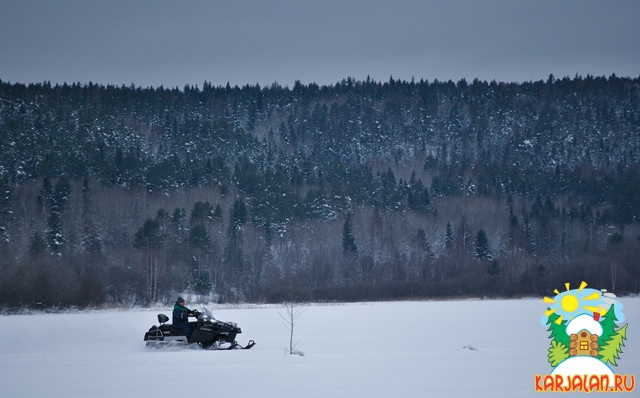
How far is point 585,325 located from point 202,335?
43.5ft

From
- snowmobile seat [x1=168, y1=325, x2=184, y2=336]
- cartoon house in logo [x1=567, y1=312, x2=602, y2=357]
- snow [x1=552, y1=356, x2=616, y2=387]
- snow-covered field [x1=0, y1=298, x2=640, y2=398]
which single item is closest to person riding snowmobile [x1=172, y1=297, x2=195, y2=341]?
snowmobile seat [x1=168, y1=325, x2=184, y2=336]

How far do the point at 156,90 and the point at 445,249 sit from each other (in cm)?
8402

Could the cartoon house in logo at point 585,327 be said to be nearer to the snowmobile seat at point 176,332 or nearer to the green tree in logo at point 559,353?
the green tree in logo at point 559,353

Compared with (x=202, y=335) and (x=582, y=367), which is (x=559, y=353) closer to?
(x=582, y=367)

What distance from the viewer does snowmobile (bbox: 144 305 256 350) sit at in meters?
24.6

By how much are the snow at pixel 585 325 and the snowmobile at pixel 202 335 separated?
12.1 metres

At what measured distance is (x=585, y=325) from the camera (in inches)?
578

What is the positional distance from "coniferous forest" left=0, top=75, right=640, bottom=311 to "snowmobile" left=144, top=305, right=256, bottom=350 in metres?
33.7

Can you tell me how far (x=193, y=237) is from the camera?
101 metres

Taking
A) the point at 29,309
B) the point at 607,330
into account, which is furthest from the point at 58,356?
the point at 29,309

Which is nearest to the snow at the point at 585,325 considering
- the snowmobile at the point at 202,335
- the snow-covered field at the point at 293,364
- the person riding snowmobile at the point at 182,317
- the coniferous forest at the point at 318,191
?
the snow-covered field at the point at 293,364

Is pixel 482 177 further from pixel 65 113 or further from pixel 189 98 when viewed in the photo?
pixel 65 113

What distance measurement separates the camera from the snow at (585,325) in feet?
48.0

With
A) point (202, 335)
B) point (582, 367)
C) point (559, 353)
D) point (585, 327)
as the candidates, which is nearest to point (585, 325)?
point (585, 327)
